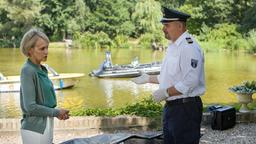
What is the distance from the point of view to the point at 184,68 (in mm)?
2916

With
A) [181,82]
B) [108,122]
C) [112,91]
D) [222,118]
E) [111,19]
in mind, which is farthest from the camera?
[111,19]

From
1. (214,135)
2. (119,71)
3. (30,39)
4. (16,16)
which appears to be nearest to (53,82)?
(119,71)

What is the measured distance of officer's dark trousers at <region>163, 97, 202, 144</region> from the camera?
118 inches

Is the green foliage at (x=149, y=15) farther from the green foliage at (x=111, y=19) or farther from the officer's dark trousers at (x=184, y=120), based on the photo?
the officer's dark trousers at (x=184, y=120)

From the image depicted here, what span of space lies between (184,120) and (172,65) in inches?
15.6

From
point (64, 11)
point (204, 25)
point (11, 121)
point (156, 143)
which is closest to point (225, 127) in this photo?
point (156, 143)

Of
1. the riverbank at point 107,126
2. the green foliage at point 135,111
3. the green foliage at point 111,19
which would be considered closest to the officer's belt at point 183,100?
the riverbank at point 107,126

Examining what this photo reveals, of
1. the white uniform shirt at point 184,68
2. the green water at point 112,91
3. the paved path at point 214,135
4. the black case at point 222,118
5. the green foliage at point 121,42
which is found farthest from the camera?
the green foliage at point 121,42

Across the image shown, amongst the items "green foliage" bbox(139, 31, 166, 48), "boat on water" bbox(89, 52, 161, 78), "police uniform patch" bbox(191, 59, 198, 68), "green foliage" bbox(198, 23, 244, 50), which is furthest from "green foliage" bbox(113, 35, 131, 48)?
"police uniform patch" bbox(191, 59, 198, 68)

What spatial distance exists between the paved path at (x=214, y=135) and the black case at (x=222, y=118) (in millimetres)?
74

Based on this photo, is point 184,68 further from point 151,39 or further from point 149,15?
point 149,15

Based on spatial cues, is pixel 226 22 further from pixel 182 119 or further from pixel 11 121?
pixel 182 119

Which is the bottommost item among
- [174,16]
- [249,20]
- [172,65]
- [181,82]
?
[181,82]

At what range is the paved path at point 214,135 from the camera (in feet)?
18.2
